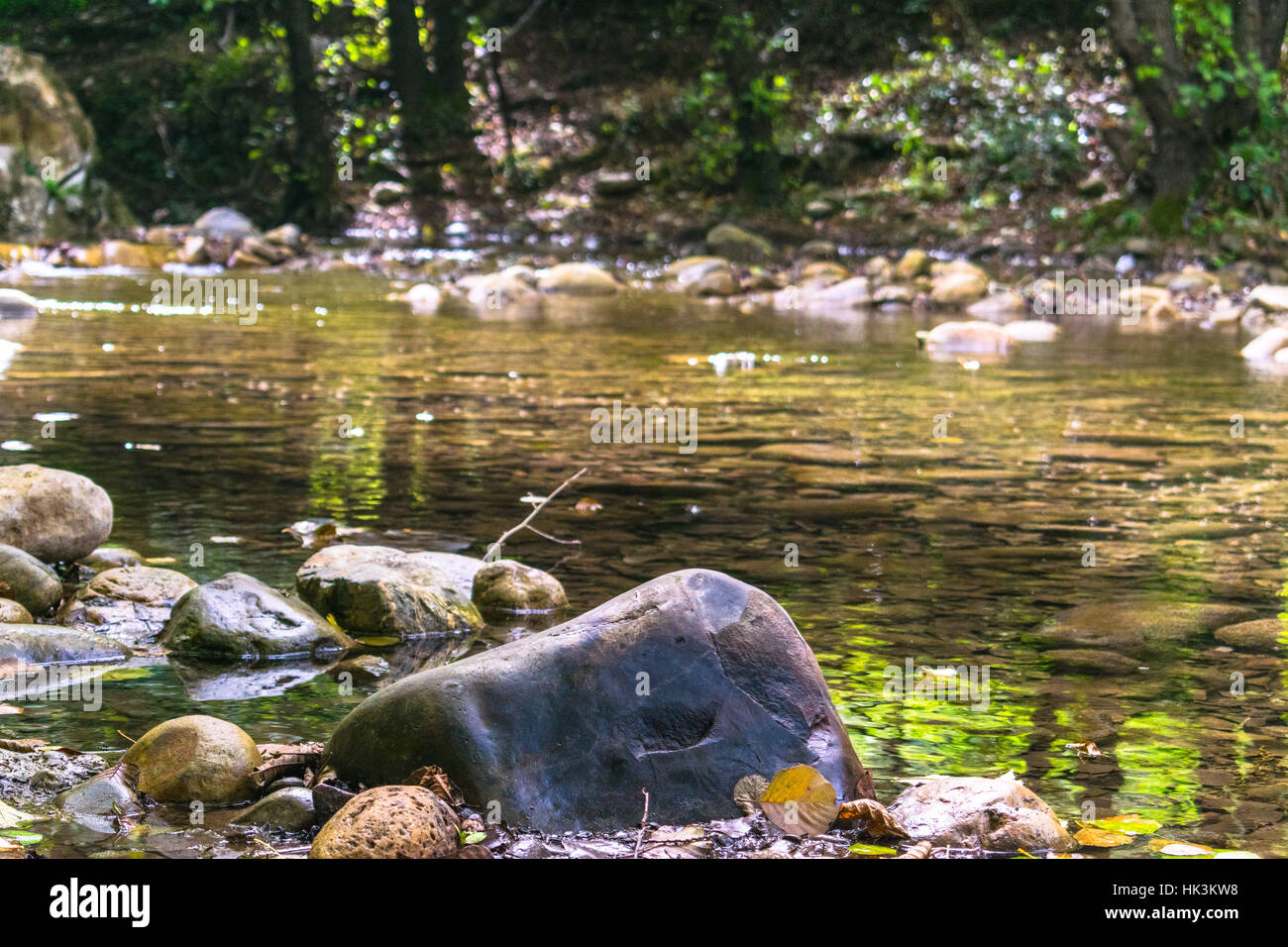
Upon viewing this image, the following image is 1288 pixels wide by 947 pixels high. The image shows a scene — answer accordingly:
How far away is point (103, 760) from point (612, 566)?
82.7 inches

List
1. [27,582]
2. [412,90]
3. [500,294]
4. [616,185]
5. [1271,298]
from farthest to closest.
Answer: [412,90], [616,185], [500,294], [1271,298], [27,582]

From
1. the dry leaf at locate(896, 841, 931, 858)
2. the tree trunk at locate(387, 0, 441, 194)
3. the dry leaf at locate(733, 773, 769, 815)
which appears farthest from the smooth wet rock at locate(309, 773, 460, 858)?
the tree trunk at locate(387, 0, 441, 194)

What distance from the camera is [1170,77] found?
17.7 m

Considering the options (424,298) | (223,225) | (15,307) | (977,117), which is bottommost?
(15,307)

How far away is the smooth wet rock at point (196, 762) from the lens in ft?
9.20

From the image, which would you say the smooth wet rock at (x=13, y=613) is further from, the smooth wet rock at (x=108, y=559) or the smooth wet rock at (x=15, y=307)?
the smooth wet rock at (x=15, y=307)

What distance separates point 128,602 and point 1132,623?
2957 millimetres

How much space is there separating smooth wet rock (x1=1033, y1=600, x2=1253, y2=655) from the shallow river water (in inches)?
3.1

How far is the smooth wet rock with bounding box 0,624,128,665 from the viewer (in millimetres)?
3674

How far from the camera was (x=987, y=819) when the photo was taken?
2682mm

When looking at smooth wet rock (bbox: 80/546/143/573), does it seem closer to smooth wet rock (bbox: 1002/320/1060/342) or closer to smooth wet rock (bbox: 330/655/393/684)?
smooth wet rock (bbox: 330/655/393/684)

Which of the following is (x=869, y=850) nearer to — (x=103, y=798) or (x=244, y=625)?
(x=103, y=798)

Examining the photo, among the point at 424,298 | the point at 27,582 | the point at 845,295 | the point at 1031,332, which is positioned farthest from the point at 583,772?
the point at 845,295
